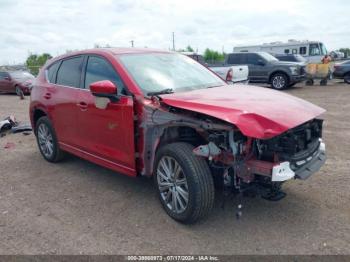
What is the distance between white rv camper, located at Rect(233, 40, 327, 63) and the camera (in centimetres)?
2536

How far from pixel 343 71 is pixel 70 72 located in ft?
56.8

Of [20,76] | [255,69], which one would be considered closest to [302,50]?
[255,69]

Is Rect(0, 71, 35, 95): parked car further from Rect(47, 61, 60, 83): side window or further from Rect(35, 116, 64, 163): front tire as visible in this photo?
Rect(47, 61, 60, 83): side window

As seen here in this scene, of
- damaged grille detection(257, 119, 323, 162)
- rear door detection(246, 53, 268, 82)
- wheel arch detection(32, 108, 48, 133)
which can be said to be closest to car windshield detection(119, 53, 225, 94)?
damaged grille detection(257, 119, 323, 162)

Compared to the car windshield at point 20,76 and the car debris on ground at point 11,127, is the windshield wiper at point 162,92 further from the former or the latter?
the car windshield at point 20,76

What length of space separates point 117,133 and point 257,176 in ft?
5.60

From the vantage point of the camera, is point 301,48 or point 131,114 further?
point 301,48

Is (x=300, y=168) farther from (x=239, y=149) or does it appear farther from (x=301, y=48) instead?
(x=301, y=48)

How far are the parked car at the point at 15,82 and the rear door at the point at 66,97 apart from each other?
14400mm

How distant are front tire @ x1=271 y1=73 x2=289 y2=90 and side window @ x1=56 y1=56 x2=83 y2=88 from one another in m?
13.4

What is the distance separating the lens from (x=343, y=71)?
18828 mm

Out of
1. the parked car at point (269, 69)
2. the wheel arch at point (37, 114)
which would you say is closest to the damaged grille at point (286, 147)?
the wheel arch at point (37, 114)

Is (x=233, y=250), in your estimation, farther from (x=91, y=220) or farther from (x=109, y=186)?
(x=109, y=186)

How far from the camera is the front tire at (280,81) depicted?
55.3 ft
